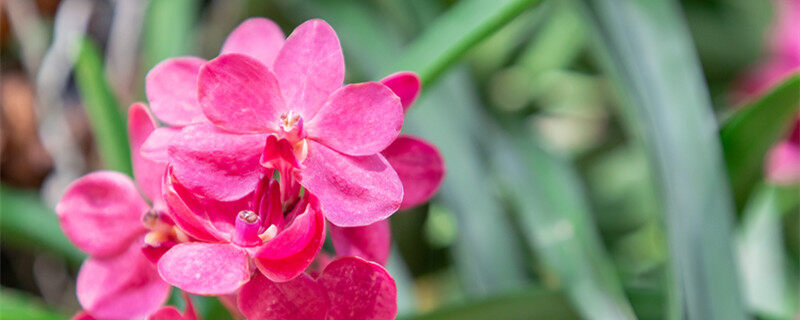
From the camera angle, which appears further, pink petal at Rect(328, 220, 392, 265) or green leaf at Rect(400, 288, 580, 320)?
green leaf at Rect(400, 288, 580, 320)

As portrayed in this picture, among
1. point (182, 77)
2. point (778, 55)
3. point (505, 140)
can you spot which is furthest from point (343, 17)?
point (778, 55)

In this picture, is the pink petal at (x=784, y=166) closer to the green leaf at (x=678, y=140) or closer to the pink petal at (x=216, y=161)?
the green leaf at (x=678, y=140)

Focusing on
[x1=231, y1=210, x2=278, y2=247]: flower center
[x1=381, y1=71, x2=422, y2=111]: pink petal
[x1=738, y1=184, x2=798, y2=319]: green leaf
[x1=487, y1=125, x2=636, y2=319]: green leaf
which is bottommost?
[x1=738, y1=184, x2=798, y2=319]: green leaf

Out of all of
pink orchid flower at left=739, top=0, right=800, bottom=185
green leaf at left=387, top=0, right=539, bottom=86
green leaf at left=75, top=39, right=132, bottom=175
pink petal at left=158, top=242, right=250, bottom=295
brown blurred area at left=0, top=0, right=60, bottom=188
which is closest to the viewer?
pink petal at left=158, top=242, right=250, bottom=295

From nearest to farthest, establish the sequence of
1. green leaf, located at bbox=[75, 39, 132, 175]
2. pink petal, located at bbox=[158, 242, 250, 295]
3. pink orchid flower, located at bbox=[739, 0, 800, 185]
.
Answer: pink petal, located at bbox=[158, 242, 250, 295] < green leaf, located at bbox=[75, 39, 132, 175] < pink orchid flower, located at bbox=[739, 0, 800, 185]

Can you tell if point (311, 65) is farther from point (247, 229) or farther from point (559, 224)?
point (559, 224)

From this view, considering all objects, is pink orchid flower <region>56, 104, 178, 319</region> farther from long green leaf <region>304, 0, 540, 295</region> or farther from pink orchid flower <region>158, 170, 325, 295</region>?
long green leaf <region>304, 0, 540, 295</region>

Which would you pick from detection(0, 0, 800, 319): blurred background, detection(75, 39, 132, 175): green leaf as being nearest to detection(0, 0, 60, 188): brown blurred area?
detection(0, 0, 800, 319): blurred background

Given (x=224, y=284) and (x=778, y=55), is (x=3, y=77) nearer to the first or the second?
(x=224, y=284)
